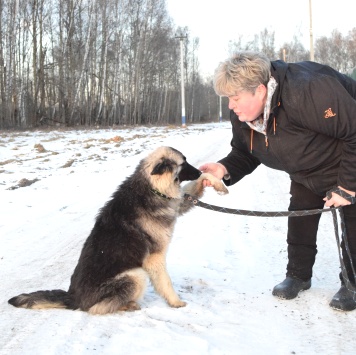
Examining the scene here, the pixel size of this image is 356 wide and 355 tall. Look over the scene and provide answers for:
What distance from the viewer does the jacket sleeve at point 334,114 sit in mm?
2920

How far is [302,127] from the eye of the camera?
126 inches

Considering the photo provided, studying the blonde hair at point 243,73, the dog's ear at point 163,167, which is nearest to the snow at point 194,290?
the dog's ear at point 163,167

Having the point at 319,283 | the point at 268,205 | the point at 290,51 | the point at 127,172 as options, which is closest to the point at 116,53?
the point at 290,51

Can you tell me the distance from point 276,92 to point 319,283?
199cm

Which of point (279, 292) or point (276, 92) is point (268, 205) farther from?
point (276, 92)

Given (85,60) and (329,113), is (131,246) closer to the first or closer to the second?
(329,113)

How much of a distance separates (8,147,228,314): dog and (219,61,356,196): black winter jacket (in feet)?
2.36

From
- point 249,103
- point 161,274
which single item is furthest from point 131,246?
point 249,103

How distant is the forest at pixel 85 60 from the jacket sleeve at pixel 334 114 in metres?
30.3

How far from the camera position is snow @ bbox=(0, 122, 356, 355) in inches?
112

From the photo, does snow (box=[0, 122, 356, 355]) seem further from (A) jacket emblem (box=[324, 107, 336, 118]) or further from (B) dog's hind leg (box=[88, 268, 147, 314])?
(A) jacket emblem (box=[324, 107, 336, 118])

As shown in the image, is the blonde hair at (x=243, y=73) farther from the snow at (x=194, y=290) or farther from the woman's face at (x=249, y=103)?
the snow at (x=194, y=290)

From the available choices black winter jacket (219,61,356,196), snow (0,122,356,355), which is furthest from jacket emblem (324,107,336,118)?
snow (0,122,356,355)

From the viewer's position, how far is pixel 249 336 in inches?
117
